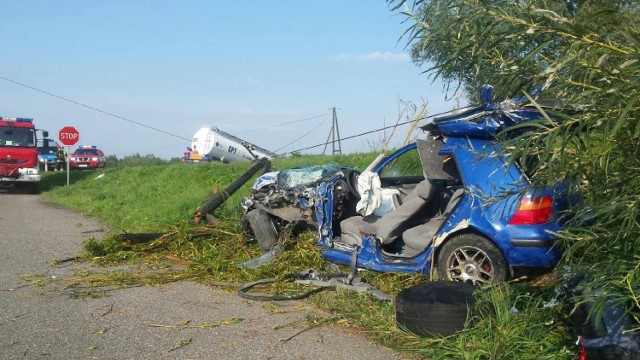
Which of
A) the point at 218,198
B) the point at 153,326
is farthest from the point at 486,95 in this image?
the point at 218,198

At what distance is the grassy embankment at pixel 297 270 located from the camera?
5.07m

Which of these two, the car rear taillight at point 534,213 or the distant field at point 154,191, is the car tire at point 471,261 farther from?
the distant field at point 154,191

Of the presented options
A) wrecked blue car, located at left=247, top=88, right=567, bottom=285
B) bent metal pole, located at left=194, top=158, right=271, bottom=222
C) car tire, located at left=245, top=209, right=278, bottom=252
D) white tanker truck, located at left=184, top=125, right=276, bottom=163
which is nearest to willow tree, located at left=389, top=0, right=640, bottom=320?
wrecked blue car, located at left=247, top=88, right=567, bottom=285

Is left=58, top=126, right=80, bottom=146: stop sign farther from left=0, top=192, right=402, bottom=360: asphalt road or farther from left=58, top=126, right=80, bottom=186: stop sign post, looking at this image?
left=0, top=192, right=402, bottom=360: asphalt road

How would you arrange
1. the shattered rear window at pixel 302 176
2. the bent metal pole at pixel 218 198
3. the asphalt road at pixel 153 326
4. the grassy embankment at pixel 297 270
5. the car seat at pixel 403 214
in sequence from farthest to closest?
the bent metal pole at pixel 218 198
the shattered rear window at pixel 302 176
the car seat at pixel 403 214
the asphalt road at pixel 153 326
the grassy embankment at pixel 297 270

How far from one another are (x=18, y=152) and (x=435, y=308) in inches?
1055

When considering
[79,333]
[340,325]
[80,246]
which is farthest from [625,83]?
[80,246]

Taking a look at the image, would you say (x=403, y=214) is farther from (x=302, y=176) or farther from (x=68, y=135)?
(x=68, y=135)

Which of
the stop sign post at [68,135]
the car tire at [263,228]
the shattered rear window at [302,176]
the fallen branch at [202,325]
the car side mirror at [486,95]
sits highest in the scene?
the stop sign post at [68,135]

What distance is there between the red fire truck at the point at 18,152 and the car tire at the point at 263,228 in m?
22.1

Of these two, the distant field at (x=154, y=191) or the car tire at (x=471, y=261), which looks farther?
the distant field at (x=154, y=191)

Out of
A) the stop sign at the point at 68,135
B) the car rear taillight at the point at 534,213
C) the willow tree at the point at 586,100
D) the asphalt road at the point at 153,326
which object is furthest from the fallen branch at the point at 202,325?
the stop sign at the point at 68,135

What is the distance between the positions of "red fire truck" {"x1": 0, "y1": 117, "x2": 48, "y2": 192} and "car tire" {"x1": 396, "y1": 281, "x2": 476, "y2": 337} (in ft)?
85.8

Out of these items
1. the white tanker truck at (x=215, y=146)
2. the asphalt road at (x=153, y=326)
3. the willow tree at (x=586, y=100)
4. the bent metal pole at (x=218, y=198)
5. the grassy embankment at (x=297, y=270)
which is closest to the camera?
the willow tree at (x=586, y=100)
